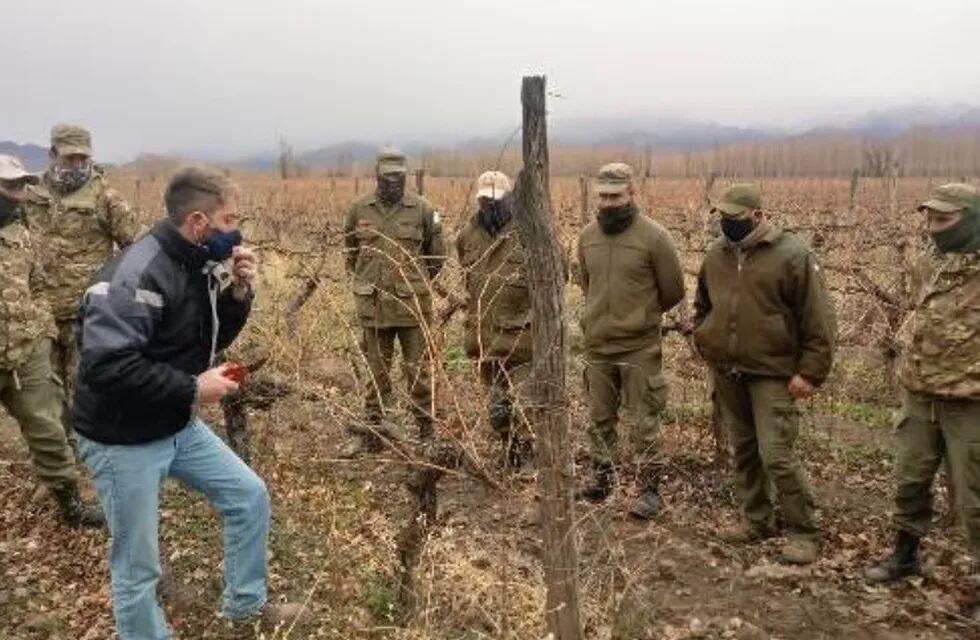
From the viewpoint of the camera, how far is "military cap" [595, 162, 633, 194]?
5.64m

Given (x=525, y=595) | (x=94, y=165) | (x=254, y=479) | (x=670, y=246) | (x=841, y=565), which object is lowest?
(x=841, y=565)

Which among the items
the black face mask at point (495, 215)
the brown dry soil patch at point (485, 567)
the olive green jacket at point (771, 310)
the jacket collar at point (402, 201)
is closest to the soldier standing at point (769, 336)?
the olive green jacket at point (771, 310)

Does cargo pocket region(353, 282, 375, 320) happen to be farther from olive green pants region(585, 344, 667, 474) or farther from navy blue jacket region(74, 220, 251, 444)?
navy blue jacket region(74, 220, 251, 444)

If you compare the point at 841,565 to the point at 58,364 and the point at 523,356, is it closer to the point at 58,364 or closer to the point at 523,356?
the point at 523,356

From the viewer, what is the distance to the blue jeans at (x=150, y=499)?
3.69m

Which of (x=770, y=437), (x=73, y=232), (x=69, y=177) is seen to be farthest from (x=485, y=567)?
(x=69, y=177)

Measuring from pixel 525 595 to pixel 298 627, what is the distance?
1.11 metres

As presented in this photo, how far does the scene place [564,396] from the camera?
11.6 feet

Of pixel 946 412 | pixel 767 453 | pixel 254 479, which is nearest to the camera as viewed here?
pixel 254 479

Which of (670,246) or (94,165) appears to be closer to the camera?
(670,246)

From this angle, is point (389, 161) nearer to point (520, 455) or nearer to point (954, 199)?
point (520, 455)

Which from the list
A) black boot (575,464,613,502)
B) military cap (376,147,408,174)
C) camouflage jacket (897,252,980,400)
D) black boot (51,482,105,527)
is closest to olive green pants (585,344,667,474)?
black boot (575,464,613,502)

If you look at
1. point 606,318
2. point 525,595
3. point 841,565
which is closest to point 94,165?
point 606,318

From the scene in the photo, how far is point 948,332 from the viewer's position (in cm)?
455
